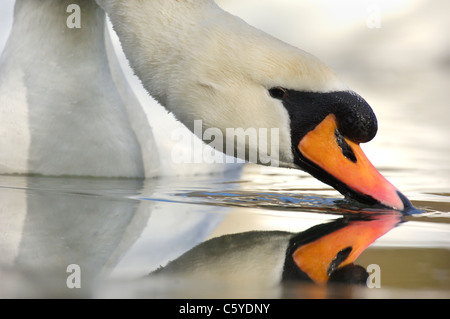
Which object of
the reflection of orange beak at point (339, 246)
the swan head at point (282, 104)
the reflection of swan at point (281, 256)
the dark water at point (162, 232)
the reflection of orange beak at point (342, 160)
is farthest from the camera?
the reflection of orange beak at point (342, 160)

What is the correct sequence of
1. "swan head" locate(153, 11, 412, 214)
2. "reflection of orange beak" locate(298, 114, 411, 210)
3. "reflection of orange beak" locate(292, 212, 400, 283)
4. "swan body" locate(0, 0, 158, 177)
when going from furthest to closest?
"swan body" locate(0, 0, 158, 177) → "reflection of orange beak" locate(298, 114, 411, 210) → "swan head" locate(153, 11, 412, 214) → "reflection of orange beak" locate(292, 212, 400, 283)

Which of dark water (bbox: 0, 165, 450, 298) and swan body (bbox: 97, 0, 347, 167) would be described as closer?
dark water (bbox: 0, 165, 450, 298)

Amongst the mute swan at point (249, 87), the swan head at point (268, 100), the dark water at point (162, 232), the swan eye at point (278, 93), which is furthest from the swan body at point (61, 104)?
the swan eye at point (278, 93)

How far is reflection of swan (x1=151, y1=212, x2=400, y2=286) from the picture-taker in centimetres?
241

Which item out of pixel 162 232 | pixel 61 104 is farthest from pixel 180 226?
pixel 61 104

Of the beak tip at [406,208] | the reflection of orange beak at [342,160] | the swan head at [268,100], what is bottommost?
the beak tip at [406,208]

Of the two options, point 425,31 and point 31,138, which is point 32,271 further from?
point 425,31

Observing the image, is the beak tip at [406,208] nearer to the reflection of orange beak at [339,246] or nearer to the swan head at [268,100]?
the swan head at [268,100]

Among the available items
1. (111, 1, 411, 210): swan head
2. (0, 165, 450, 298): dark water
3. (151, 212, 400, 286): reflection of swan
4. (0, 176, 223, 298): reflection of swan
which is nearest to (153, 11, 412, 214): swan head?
(111, 1, 411, 210): swan head

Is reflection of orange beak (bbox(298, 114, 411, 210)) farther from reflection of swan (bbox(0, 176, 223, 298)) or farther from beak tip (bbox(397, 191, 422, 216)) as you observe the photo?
reflection of swan (bbox(0, 176, 223, 298))

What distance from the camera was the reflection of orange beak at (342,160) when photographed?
11.4 feet

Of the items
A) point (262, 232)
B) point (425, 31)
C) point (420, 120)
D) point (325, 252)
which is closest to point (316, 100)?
point (262, 232)

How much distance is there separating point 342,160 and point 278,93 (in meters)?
0.38

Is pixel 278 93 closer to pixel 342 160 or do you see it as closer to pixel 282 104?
pixel 282 104
